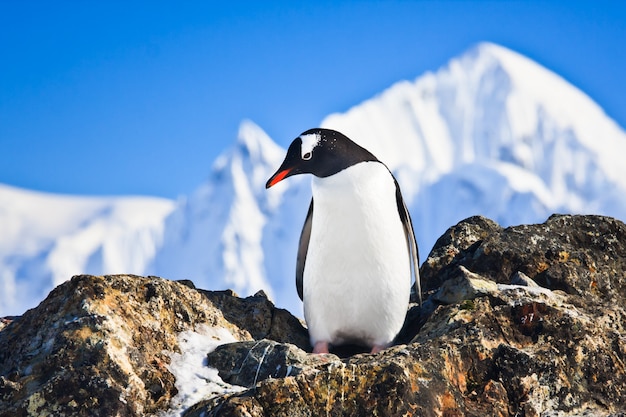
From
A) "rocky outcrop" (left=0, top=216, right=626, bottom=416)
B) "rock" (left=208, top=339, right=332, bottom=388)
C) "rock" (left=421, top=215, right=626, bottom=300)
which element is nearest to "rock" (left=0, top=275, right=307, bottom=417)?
"rocky outcrop" (left=0, top=216, right=626, bottom=416)

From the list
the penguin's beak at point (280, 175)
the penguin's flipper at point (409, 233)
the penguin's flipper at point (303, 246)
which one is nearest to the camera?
the penguin's beak at point (280, 175)

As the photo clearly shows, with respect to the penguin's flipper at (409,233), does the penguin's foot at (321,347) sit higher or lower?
lower

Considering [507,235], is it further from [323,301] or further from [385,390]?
[385,390]

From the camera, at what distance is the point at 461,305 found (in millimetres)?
6875

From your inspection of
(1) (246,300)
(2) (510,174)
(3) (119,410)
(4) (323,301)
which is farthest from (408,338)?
(2) (510,174)

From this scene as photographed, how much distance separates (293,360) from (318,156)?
6.75 feet

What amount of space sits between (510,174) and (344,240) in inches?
7226

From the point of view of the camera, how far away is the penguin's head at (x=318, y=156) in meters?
7.69

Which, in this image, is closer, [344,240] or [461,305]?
[461,305]

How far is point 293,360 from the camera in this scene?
20.6 ft

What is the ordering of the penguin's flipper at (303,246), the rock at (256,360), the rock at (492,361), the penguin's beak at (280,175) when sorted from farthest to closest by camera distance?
1. the penguin's flipper at (303,246)
2. the penguin's beak at (280,175)
3. the rock at (256,360)
4. the rock at (492,361)

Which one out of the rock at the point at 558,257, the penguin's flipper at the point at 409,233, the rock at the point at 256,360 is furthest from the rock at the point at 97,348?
the rock at the point at 558,257

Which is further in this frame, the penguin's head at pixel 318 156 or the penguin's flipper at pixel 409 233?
the penguin's flipper at pixel 409 233

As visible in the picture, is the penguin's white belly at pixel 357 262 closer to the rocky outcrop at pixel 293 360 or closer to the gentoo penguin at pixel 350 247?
the gentoo penguin at pixel 350 247
